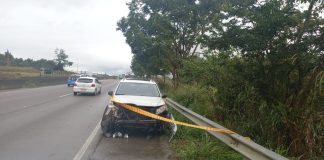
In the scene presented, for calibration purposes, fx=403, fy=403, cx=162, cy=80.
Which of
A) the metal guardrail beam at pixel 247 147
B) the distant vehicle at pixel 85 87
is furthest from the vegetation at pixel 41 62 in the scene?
the metal guardrail beam at pixel 247 147

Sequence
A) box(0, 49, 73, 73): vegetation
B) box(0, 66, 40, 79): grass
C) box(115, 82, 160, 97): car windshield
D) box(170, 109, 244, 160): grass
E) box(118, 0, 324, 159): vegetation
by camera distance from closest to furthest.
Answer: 1. box(170, 109, 244, 160): grass
2. box(118, 0, 324, 159): vegetation
3. box(115, 82, 160, 97): car windshield
4. box(0, 66, 40, 79): grass
5. box(0, 49, 73, 73): vegetation

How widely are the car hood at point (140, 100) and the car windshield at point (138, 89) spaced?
26.1 inches

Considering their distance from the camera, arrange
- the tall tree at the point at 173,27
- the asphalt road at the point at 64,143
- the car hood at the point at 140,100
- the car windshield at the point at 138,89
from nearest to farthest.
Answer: the asphalt road at the point at 64,143 → the car hood at the point at 140,100 → the car windshield at the point at 138,89 → the tall tree at the point at 173,27

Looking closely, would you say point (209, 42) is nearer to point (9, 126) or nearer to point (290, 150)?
point (290, 150)

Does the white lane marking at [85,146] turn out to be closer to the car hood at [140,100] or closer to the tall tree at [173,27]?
the car hood at [140,100]

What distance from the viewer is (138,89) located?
41.2 feet

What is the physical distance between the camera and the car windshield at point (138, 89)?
12.2 m

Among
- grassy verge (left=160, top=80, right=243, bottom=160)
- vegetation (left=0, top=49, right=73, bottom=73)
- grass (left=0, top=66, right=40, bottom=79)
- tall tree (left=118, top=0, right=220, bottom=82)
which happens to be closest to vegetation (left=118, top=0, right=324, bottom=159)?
grassy verge (left=160, top=80, right=243, bottom=160)

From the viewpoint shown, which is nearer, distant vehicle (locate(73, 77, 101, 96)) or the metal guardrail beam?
the metal guardrail beam

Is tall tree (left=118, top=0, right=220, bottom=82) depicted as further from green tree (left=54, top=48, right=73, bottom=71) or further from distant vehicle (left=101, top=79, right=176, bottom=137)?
green tree (left=54, top=48, right=73, bottom=71)

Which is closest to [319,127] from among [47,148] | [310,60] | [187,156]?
[310,60]

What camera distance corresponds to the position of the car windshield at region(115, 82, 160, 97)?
40.1ft

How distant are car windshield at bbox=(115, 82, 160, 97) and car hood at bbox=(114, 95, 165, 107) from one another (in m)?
0.66

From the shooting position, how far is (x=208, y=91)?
1498 centimetres
